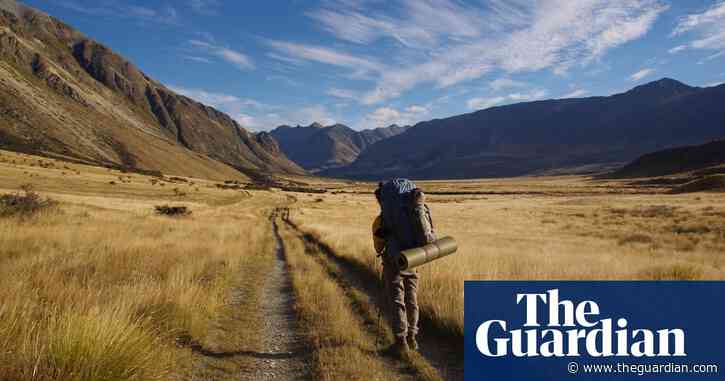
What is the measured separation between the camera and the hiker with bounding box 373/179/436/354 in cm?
569

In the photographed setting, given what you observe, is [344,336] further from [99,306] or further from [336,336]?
[99,306]

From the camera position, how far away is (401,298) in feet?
19.6

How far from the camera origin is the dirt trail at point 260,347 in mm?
5082

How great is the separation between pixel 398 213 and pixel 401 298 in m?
1.25

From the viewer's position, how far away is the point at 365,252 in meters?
14.2

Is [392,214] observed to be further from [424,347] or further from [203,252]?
[203,252]

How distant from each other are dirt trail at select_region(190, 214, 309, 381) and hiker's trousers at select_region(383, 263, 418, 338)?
139 cm

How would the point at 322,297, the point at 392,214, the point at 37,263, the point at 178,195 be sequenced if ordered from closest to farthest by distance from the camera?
the point at 392,214, the point at 37,263, the point at 322,297, the point at 178,195

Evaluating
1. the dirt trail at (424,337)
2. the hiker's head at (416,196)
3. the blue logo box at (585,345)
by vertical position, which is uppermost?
the hiker's head at (416,196)

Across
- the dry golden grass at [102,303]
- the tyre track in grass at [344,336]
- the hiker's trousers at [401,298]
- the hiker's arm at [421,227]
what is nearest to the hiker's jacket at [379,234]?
the hiker's trousers at [401,298]

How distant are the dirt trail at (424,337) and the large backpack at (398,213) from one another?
1.62 metres

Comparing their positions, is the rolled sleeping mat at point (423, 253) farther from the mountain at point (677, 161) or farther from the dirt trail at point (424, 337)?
the mountain at point (677, 161)

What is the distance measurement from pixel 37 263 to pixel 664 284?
11.8 metres

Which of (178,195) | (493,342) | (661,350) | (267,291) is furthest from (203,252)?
(178,195)
